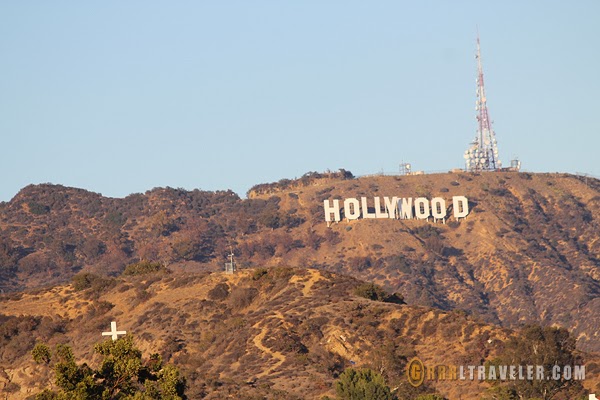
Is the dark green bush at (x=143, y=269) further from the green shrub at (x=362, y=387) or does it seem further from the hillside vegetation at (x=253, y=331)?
the green shrub at (x=362, y=387)

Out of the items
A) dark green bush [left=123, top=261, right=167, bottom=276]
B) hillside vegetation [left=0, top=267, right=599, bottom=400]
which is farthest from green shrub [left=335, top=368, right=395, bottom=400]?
dark green bush [left=123, top=261, right=167, bottom=276]

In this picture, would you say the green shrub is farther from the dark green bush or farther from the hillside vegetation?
the dark green bush

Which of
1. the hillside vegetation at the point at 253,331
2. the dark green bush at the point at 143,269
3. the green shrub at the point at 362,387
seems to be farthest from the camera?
the dark green bush at the point at 143,269

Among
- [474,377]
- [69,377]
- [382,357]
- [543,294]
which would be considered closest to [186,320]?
[382,357]

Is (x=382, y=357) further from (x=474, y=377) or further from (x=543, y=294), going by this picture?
(x=543, y=294)

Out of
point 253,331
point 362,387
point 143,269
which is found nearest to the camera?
point 362,387

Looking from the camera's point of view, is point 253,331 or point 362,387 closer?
point 362,387

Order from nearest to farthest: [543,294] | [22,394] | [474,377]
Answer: [474,377], [22,394], [543,294]

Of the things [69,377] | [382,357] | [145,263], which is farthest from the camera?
[145,263]

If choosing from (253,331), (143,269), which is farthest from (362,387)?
(143,269)

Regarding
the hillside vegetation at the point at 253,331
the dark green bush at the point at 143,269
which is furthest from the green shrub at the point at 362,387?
the dark green bush at the point at 143,269

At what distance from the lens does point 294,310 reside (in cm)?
10938

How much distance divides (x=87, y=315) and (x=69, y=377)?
76.0m

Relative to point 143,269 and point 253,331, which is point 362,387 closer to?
point 253,331
